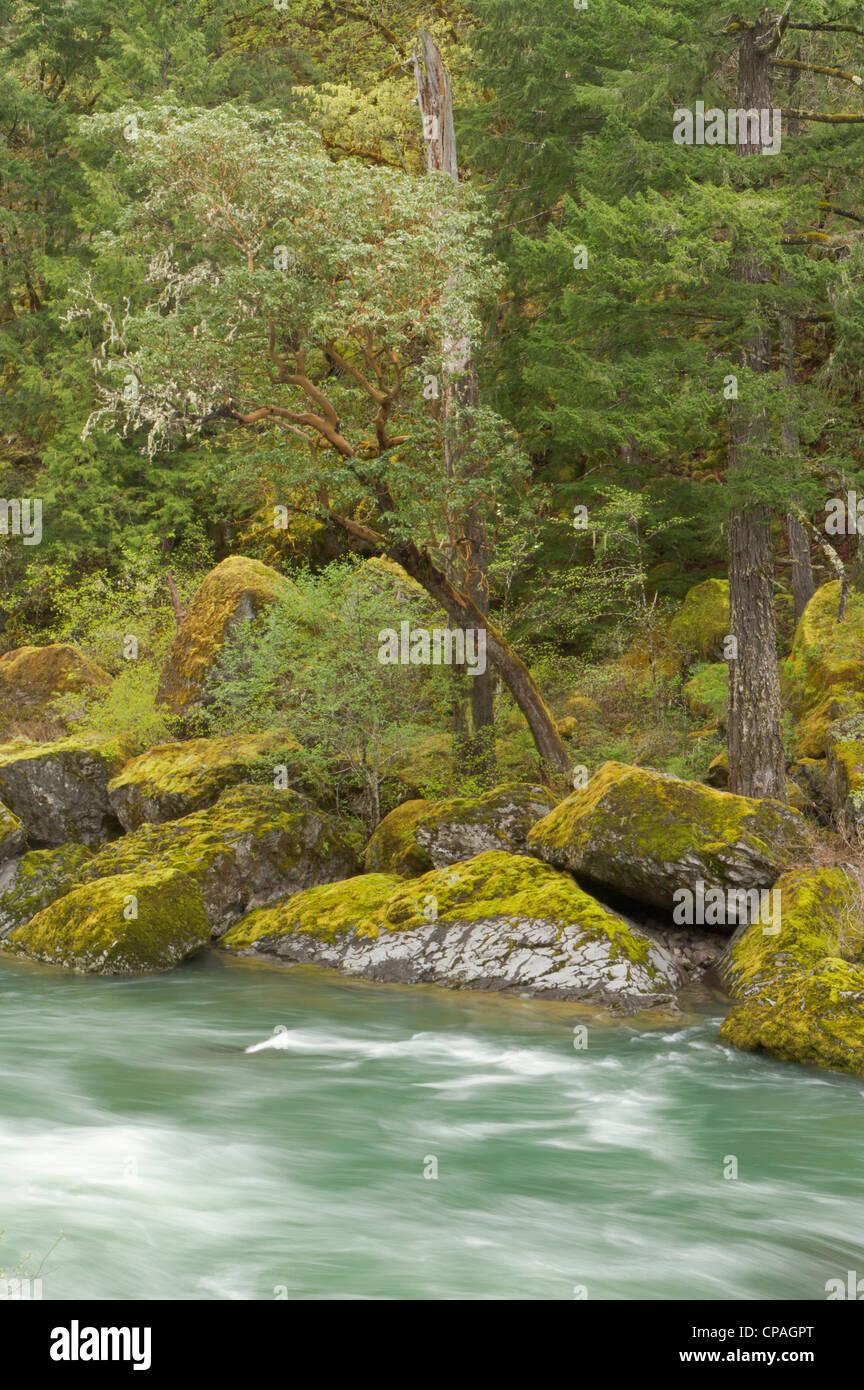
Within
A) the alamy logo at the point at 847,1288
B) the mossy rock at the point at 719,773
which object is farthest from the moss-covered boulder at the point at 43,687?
the alamy logo at the point at 847,1288

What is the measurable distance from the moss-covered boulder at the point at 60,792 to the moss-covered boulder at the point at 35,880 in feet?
4.72

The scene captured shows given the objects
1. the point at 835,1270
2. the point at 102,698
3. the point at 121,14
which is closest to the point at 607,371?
the point at 835,1270

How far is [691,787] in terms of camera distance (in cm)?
1334

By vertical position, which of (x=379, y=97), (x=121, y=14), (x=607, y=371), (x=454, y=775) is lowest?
(x=454, y=775)

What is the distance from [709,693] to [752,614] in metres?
3.32

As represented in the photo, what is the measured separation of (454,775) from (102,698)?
727 cm

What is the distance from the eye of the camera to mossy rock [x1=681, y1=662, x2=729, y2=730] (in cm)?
1809

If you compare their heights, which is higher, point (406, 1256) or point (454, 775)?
point (454, 775)

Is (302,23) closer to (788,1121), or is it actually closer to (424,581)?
(424,581)

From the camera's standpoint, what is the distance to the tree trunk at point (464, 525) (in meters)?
17.5

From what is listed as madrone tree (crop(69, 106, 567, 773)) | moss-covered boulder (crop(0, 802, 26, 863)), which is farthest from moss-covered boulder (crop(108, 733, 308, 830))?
madrone tree (crop(69, 106, 567, 773))

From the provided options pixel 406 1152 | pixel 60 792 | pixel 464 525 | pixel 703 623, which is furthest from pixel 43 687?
pixel 406 1152
